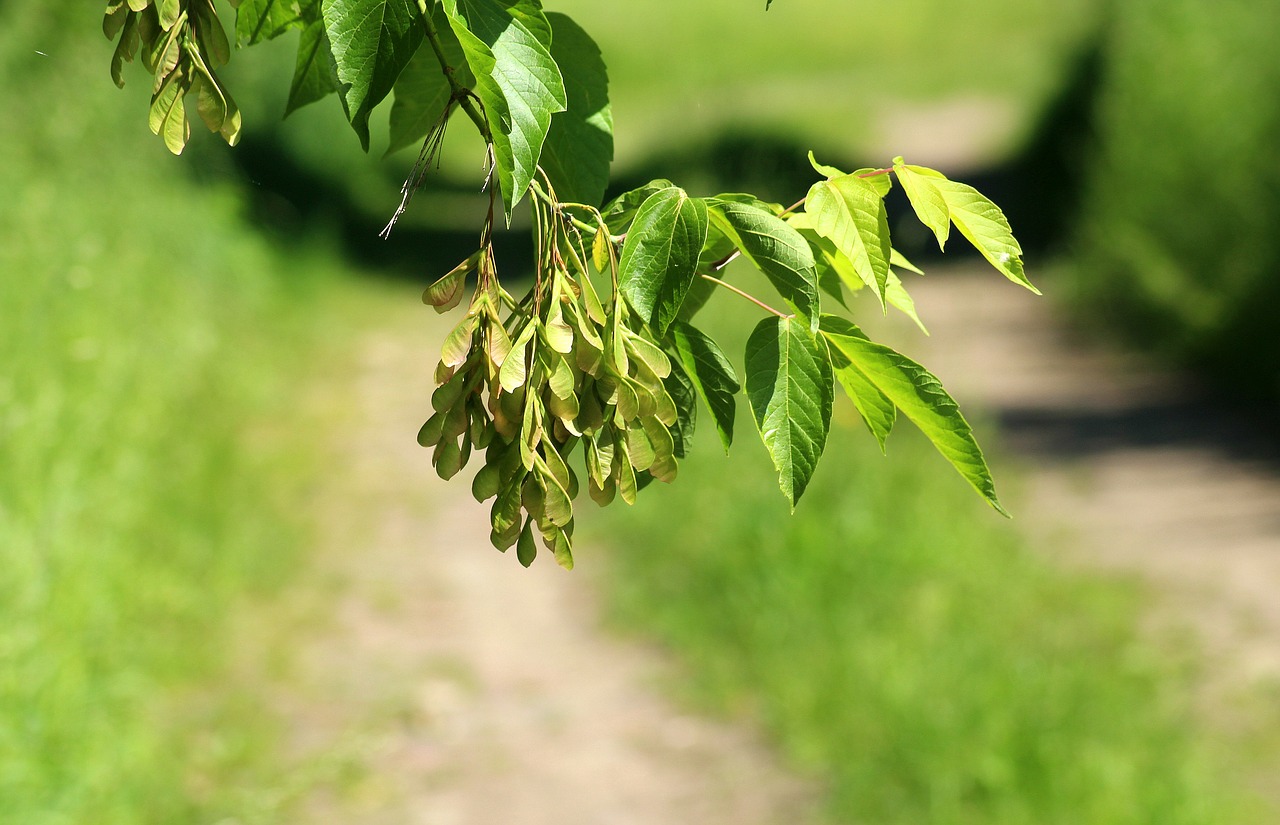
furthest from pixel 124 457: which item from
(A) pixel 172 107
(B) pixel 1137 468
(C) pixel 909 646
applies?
(B) pixel 1137 468

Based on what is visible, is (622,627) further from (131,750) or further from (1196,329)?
(1196,329)

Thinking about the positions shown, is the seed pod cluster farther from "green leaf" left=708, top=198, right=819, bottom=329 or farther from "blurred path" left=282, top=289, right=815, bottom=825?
"blurred path" left=282, top=289, right=815, bottom=825

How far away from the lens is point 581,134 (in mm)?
982

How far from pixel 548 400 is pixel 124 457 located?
11.1 feet

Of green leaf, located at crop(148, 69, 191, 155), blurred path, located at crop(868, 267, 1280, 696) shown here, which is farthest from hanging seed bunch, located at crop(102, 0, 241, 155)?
blurred path, located at crop(868, 267, 1280, 696)

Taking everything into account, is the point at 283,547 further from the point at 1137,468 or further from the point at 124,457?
the point at 1137,468

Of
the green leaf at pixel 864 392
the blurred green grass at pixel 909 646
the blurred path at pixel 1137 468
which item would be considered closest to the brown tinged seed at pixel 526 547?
the green leaf at pixel 864 392

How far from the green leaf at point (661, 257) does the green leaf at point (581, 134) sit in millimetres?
148

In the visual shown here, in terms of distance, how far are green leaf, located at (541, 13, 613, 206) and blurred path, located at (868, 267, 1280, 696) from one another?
12.5 feet

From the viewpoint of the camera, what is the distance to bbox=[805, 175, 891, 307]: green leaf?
0.84 metres

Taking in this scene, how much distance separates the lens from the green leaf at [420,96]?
3.21ft

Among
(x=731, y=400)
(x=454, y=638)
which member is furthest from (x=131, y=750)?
(x=731, y=400)

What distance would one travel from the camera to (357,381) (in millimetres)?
6641

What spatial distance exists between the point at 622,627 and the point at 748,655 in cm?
54
